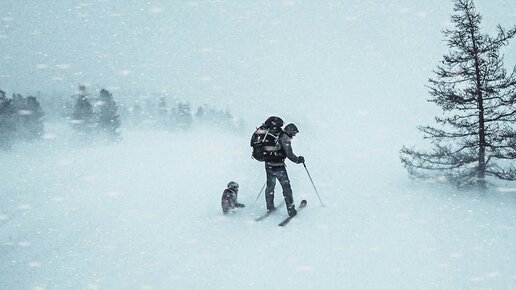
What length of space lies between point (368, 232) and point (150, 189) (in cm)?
826

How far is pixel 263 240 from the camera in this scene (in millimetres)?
6348

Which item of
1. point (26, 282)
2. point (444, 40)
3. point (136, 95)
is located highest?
point (136, 95)

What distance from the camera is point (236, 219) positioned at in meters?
7.59

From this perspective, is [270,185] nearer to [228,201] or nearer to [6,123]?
[228,201]

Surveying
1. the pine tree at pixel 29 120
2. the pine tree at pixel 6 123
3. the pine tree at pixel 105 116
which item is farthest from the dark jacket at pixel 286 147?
the pine tree at pixel 29 120

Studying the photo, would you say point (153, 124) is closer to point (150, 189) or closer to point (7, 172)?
point (7, 172)

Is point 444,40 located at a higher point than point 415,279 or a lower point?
higher

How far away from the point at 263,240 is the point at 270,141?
2.45m

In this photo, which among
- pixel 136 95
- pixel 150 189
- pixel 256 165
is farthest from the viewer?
pixel 136 95

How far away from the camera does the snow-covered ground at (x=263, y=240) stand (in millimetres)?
5027

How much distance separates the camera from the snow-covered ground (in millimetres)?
5027

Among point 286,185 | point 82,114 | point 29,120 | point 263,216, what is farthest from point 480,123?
point 29,120

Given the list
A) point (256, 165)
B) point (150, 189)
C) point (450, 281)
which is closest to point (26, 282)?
point (150, 189)

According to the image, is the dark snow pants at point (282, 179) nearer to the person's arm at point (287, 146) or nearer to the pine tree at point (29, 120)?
the person's arm at point (287, 146)
